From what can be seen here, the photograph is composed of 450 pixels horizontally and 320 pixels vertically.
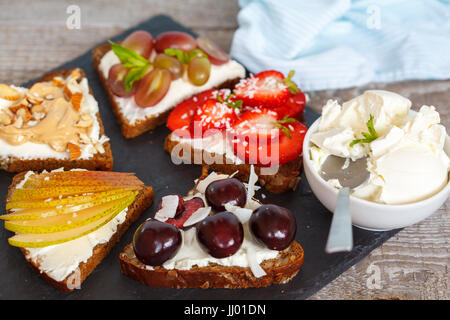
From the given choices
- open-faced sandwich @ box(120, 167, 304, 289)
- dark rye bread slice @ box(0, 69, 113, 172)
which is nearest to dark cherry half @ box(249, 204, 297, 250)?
open-faced sandwich @ box(120, 167, 304, 289)

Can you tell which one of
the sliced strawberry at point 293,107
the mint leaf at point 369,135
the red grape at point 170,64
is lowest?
the sliced strawberry at point 293,107

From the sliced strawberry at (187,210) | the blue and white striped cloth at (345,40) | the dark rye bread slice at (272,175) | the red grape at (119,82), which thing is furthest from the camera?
the blue and white striped cloth at (345,40)

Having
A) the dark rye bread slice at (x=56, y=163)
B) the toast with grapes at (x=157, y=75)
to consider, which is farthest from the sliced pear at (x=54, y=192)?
the toast with grapes at (x=157, y=75)

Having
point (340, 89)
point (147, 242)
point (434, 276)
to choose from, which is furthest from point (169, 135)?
point (434, 276)

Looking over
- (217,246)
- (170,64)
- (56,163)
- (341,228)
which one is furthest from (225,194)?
(170,64)

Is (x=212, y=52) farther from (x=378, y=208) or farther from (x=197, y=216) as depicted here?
(x=378, y=208)

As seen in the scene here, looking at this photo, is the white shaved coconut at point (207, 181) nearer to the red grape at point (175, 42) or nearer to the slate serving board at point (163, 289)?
the slate serving board at point (163, 289)
